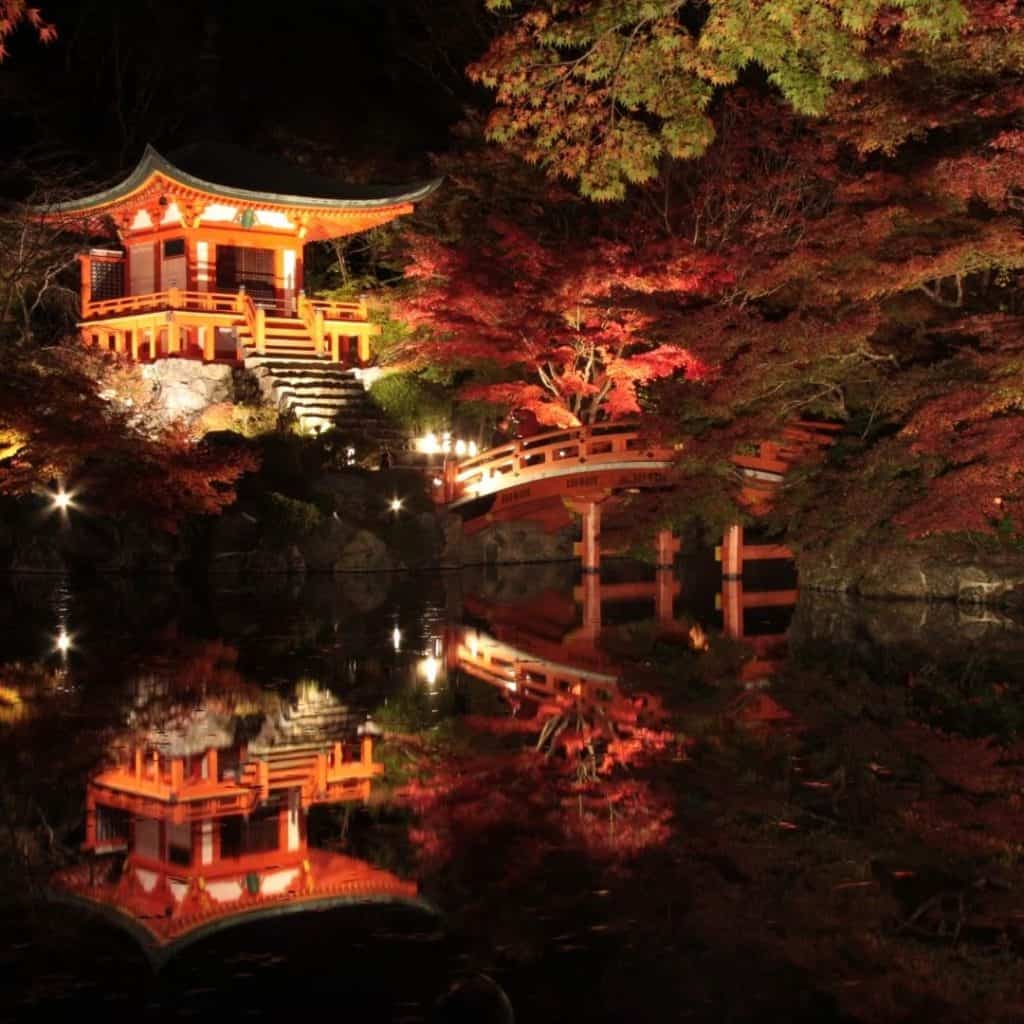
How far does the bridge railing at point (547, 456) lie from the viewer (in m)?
20.9

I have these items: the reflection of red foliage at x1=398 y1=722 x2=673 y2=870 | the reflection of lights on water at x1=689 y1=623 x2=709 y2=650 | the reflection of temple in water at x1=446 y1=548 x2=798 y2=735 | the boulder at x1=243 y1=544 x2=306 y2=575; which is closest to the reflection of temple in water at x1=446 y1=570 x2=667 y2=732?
the reflection of temple in water at x1=446 y1=548 x2=798 y2=735

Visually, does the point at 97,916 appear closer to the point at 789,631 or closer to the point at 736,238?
the point at 789,631

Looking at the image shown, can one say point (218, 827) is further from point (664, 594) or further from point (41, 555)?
point (41, 555)

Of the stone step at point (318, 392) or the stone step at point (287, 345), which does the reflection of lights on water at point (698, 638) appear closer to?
the stone step at point (318, 392)

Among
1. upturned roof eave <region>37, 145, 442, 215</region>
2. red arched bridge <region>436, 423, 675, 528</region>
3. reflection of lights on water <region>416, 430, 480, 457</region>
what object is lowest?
red arched bridge <region>436, 423, 675, 528</region>

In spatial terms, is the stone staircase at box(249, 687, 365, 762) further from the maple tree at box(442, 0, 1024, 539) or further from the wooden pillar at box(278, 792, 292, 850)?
the maple tree at box(442, 0, 1024, 539)

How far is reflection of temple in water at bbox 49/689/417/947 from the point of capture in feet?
19.4

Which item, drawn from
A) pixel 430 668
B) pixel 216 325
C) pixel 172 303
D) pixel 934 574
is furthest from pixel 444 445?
pixel 430 668

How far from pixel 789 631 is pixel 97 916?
10.8 m

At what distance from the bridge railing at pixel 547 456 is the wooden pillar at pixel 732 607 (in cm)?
221

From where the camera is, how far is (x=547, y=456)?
21922 millimetres

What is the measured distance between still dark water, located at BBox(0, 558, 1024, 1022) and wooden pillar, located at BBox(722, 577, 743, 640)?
1864 millimetres

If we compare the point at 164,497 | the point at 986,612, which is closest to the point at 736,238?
the point at 986,612

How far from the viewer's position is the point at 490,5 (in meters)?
9.62
